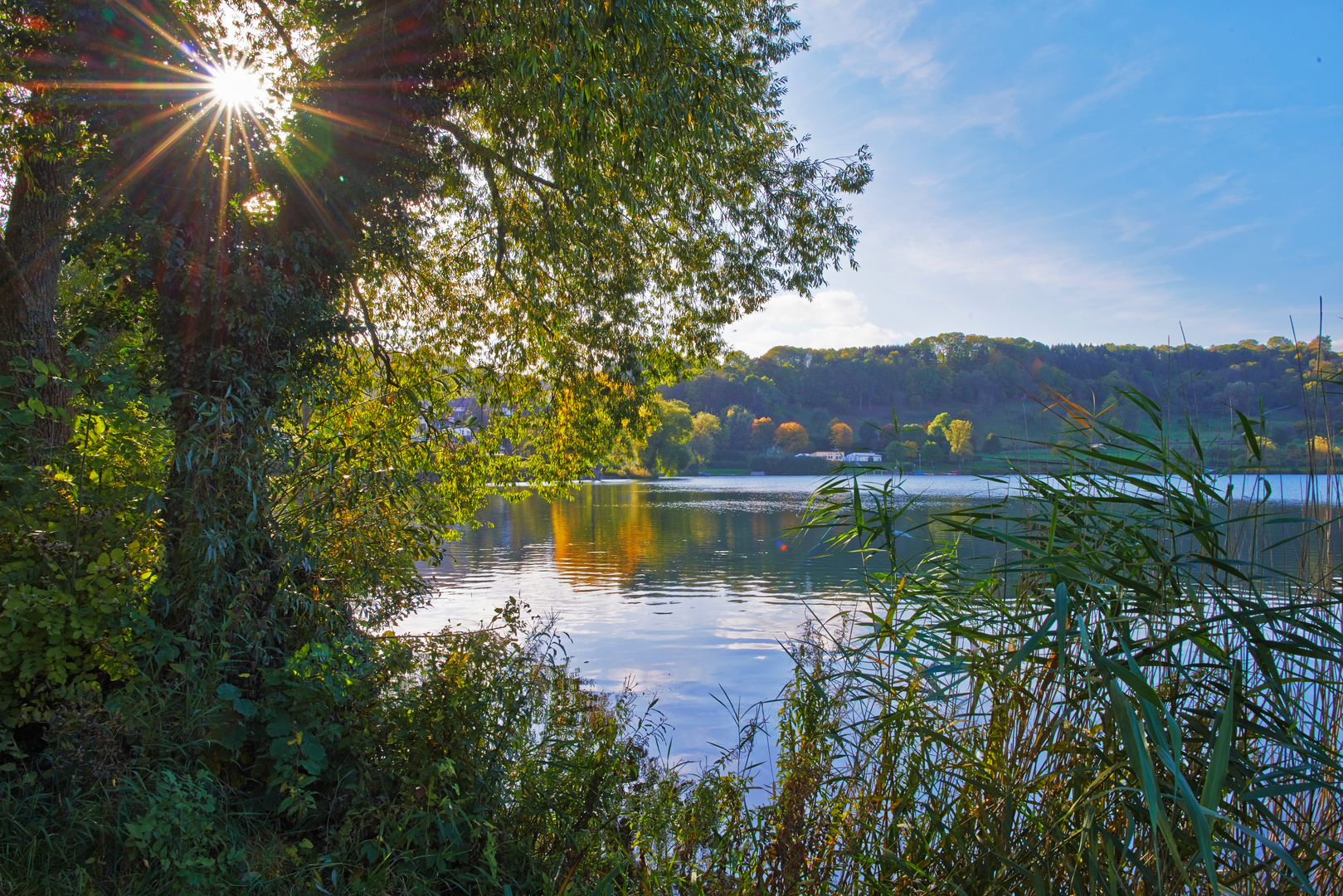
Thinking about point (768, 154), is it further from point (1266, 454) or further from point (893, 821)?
point (893, 821)

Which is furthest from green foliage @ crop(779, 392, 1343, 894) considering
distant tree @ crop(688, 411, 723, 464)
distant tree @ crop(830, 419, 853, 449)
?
distant tree @ crop(830, 419, 853, 449)

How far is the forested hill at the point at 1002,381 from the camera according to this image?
11.5ft

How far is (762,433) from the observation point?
302 feet

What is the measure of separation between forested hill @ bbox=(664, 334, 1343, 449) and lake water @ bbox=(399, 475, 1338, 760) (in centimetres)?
46

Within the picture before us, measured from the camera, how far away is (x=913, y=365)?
9838 cm

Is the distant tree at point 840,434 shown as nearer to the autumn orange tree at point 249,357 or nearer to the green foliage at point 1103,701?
the autumn orange tree at point 249,357

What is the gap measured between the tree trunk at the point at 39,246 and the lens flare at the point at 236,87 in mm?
828

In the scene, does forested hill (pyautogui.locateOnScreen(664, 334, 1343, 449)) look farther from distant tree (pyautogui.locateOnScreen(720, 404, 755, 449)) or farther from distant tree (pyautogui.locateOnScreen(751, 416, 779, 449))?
distant tree (pyautogui.locateOnScreen(751, 416, 779, 449))

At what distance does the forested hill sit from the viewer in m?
3.50

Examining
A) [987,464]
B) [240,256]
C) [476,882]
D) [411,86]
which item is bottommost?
[476,882]

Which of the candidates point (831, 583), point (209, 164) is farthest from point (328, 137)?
point (831, 583)

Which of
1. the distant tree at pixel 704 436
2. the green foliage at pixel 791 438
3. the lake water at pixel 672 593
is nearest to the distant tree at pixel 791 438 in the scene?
the green foliage at pixel 791 438

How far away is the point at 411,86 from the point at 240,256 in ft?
5.81

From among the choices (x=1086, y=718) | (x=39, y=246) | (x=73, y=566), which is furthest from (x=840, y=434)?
(x=73, y=566)
